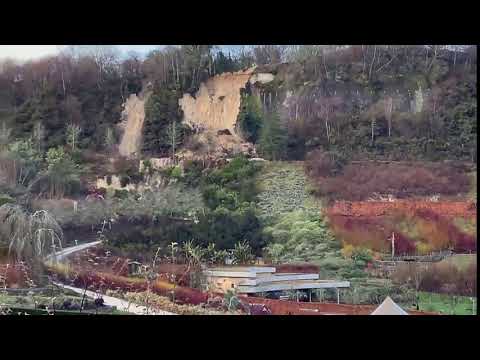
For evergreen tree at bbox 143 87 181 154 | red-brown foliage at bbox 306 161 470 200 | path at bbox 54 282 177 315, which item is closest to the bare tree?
red-brown foliage at bbox 306 161 470 200

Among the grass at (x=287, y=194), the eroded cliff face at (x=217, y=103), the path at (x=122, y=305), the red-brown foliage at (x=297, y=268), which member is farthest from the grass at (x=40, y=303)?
the eroded cliff face at (x=217, y=103)

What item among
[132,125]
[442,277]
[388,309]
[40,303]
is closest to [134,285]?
[40,303]

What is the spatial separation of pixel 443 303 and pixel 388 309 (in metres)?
0.53

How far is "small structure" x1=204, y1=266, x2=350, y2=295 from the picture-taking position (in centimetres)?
823

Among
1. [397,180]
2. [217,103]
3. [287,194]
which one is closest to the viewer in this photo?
[397,180]

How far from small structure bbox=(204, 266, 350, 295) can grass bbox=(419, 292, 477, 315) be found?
2.40 feet

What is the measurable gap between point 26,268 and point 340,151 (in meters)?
3.24

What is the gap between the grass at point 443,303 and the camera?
8172mm

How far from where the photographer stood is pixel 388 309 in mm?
8148

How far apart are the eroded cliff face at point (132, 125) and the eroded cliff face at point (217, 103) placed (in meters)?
0.42

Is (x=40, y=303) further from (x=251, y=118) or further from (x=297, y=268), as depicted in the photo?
(x=251, y=118)

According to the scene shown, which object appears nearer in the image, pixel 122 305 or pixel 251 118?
pixel 122 305

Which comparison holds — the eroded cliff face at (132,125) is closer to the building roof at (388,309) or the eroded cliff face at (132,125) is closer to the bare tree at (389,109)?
the bare tree at (389,109)
